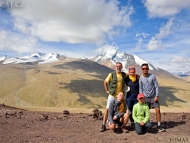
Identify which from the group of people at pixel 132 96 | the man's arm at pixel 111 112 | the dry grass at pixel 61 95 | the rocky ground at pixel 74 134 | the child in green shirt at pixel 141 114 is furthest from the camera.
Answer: the dry grass at pixel 61 95

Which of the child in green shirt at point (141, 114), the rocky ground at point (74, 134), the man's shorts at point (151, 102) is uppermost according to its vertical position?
the man's shorts at point (151, 102)

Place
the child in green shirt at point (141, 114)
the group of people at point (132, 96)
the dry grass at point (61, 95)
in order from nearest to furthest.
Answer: the child in green shirt at point (141, 114) → the group of people at point (132, 96) → the dry grass at point (61, 95)

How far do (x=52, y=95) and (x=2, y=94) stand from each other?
31.0 metres

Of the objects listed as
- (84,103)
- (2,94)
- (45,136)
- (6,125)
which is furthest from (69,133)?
(2,94)

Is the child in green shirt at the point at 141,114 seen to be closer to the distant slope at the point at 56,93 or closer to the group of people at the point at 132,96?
the group of people at the point at 132,96

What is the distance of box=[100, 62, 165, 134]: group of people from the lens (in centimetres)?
952

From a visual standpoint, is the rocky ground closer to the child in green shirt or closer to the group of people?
the child in green shirt

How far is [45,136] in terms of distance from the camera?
954 cm

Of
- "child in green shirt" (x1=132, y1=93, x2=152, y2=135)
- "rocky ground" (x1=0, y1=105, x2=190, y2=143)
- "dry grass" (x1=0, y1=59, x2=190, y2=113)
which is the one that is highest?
"dry grass" (x1=0, y1=59, x2=190, y2=113)

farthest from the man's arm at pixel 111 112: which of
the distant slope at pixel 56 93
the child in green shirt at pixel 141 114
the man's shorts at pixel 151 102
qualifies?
the distant slope at pixel 56 93

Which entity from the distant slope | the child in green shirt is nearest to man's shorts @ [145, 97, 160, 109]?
the child in green shirt

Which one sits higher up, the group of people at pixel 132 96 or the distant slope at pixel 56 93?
the distant slope at pixel 56 93

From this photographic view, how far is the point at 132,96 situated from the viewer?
9.98 m

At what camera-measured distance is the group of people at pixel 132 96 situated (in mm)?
9523
